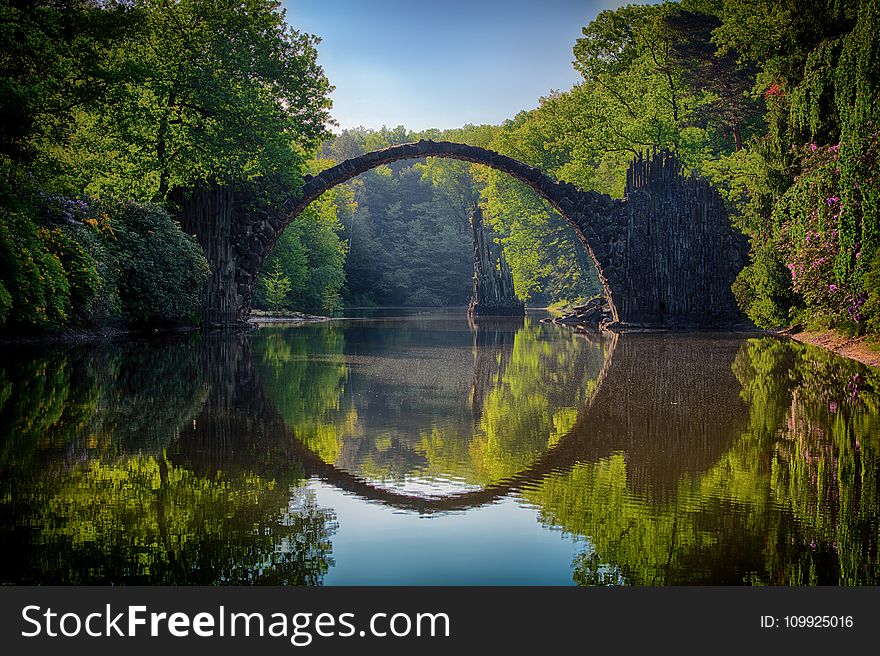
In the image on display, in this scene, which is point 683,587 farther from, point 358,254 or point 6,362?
point 358,254

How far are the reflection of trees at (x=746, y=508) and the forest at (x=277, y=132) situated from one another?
8577mm

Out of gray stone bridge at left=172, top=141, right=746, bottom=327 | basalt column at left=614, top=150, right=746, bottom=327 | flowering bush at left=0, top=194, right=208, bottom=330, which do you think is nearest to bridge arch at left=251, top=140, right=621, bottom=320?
gray stone bridge at left=172, top=141, right=746, bottom=327

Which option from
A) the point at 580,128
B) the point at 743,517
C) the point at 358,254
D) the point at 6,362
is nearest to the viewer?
the point at 743,517

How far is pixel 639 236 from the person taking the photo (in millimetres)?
28953

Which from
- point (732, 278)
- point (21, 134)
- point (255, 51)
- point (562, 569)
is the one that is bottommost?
point (562, 569)

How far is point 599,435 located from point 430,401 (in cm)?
295

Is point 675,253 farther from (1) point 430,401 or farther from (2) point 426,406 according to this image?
(2) point 426,406

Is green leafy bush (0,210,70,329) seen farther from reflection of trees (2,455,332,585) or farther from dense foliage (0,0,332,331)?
reflection of trees (2,455,332,585)

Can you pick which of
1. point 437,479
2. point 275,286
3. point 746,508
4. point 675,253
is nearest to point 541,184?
point 675,253

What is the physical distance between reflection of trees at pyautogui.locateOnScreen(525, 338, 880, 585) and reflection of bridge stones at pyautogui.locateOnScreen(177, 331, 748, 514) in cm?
11

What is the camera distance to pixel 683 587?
12.7 feet

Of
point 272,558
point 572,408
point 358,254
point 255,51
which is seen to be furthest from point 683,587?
point 358,254

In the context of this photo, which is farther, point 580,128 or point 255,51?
point 580,128

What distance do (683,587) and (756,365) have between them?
11517mm
